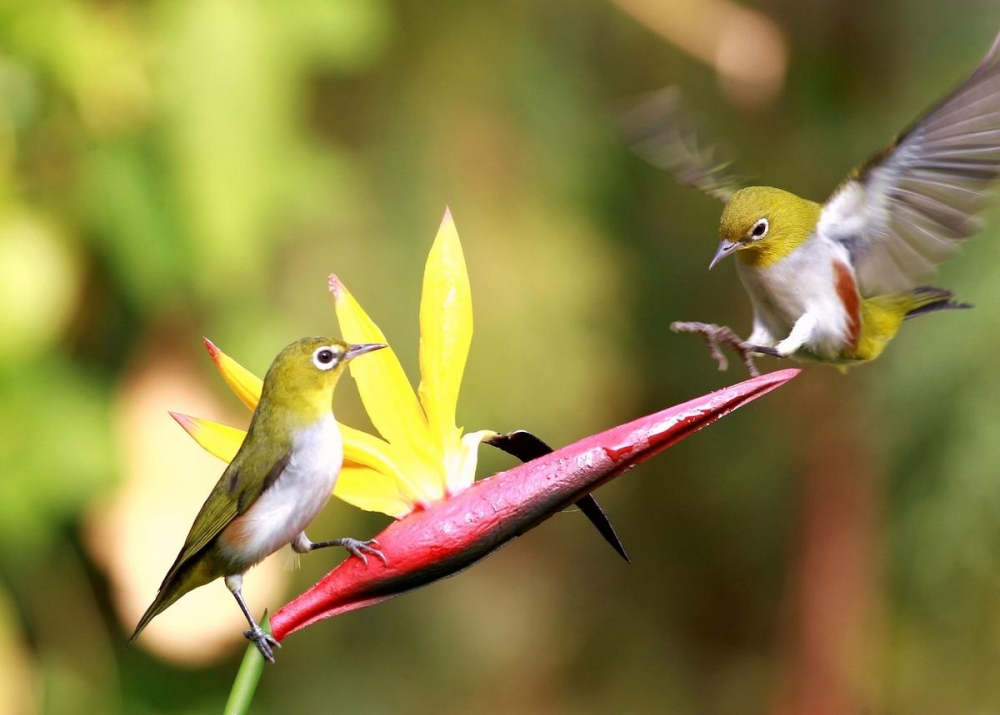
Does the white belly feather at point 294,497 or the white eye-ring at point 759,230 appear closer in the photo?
the white belly feather at point 294,497

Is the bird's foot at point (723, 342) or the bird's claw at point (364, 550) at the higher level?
the bird's foot at point (723, 342)

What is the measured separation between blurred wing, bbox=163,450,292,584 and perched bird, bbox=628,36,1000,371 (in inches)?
7.7

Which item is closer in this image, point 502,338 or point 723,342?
point 723,342

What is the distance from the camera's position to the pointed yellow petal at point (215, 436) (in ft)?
1.39

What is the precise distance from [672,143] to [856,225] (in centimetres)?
10

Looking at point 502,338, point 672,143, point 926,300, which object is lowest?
point 502,338

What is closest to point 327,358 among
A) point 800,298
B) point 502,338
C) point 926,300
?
point 800,298

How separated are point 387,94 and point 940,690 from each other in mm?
1116

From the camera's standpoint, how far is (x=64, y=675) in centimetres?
139

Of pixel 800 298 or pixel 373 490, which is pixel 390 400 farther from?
pixel 800 298

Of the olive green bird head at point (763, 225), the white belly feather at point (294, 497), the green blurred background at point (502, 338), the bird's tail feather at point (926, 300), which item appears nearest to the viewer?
the white belly feather at point (294, 497)

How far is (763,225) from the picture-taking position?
0.50 metres

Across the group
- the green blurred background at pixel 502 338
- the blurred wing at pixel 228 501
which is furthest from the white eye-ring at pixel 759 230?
the green blurred background at pixel 502 338

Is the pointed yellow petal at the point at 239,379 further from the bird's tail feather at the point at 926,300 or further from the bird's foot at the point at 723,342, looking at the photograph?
the bird's tail feather at the point at 926,300
